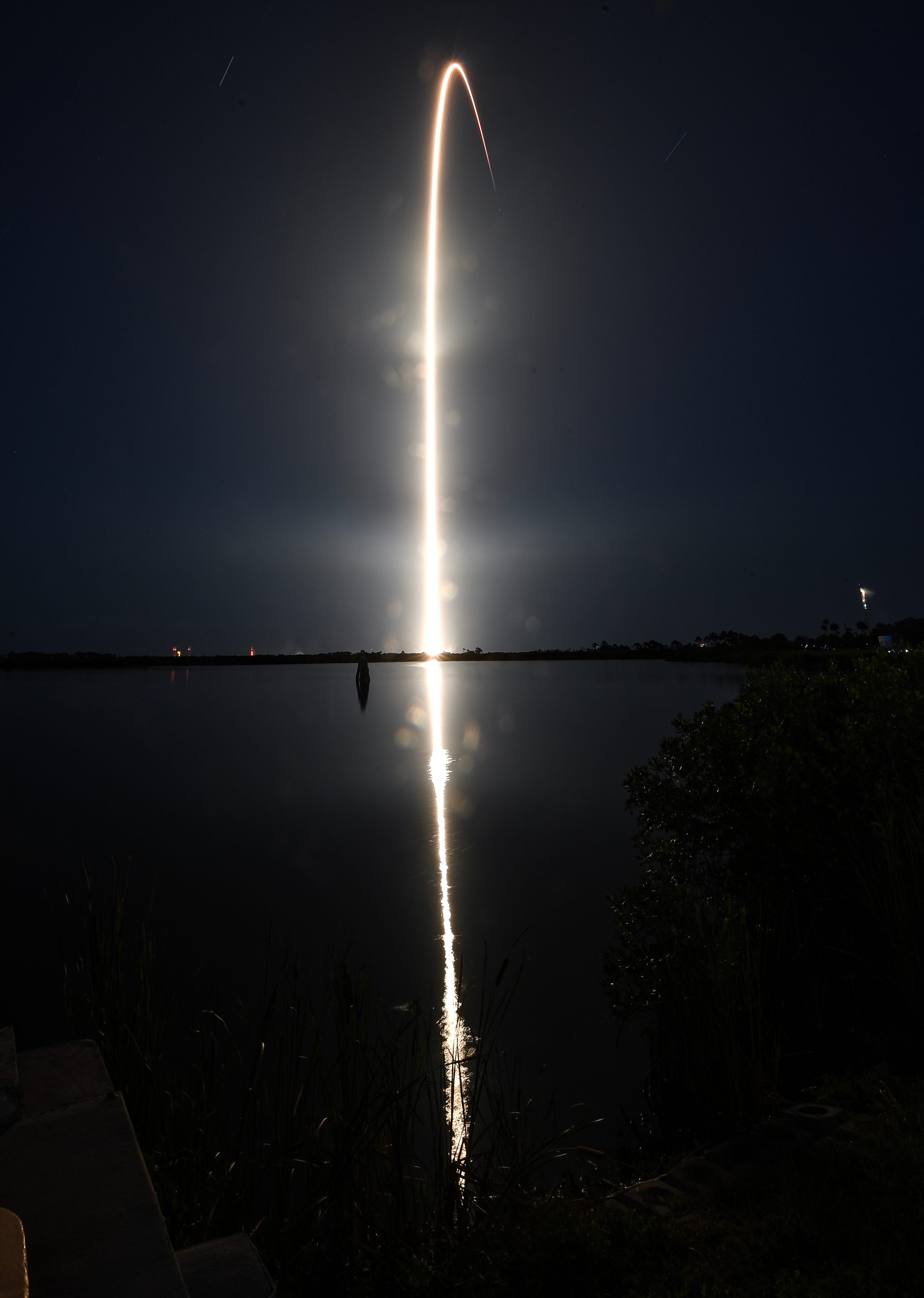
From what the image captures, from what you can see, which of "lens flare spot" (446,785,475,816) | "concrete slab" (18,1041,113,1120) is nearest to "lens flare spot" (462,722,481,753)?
"lens flare spot" (446,785,475,816)

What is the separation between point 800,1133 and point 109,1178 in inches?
176

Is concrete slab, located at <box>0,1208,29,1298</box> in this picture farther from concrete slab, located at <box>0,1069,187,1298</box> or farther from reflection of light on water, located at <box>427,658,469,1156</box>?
reflection of light on water, located at <box>427,658,469,1156</box>

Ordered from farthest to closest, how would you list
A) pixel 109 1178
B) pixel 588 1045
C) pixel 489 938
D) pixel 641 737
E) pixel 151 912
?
pixel 641 737 → pixel 151 912 → pixel 489 938 → pixel 588 1045 → pixel 109 1178

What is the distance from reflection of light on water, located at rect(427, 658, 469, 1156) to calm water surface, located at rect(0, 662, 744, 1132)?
0.80 ft

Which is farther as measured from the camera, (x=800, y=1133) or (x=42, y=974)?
(x=42, y=974)

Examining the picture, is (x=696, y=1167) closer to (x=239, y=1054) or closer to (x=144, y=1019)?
(x=239, y=1054)

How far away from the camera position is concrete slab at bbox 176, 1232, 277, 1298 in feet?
9.73

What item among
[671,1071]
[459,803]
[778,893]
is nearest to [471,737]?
[459,803]

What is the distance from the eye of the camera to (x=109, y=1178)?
332 centimetres

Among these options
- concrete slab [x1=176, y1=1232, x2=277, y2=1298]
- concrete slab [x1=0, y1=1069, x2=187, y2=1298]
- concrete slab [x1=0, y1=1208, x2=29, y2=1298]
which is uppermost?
concrete slab [x1=0, y1=1208, x2=29, y2=1298]

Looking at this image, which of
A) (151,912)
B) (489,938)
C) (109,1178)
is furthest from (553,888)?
(109,1178)

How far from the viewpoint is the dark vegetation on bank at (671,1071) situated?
4.12 meters

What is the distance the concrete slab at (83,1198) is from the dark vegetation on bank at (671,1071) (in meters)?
1.15

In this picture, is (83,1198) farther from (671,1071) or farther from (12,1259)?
(671,1071)
